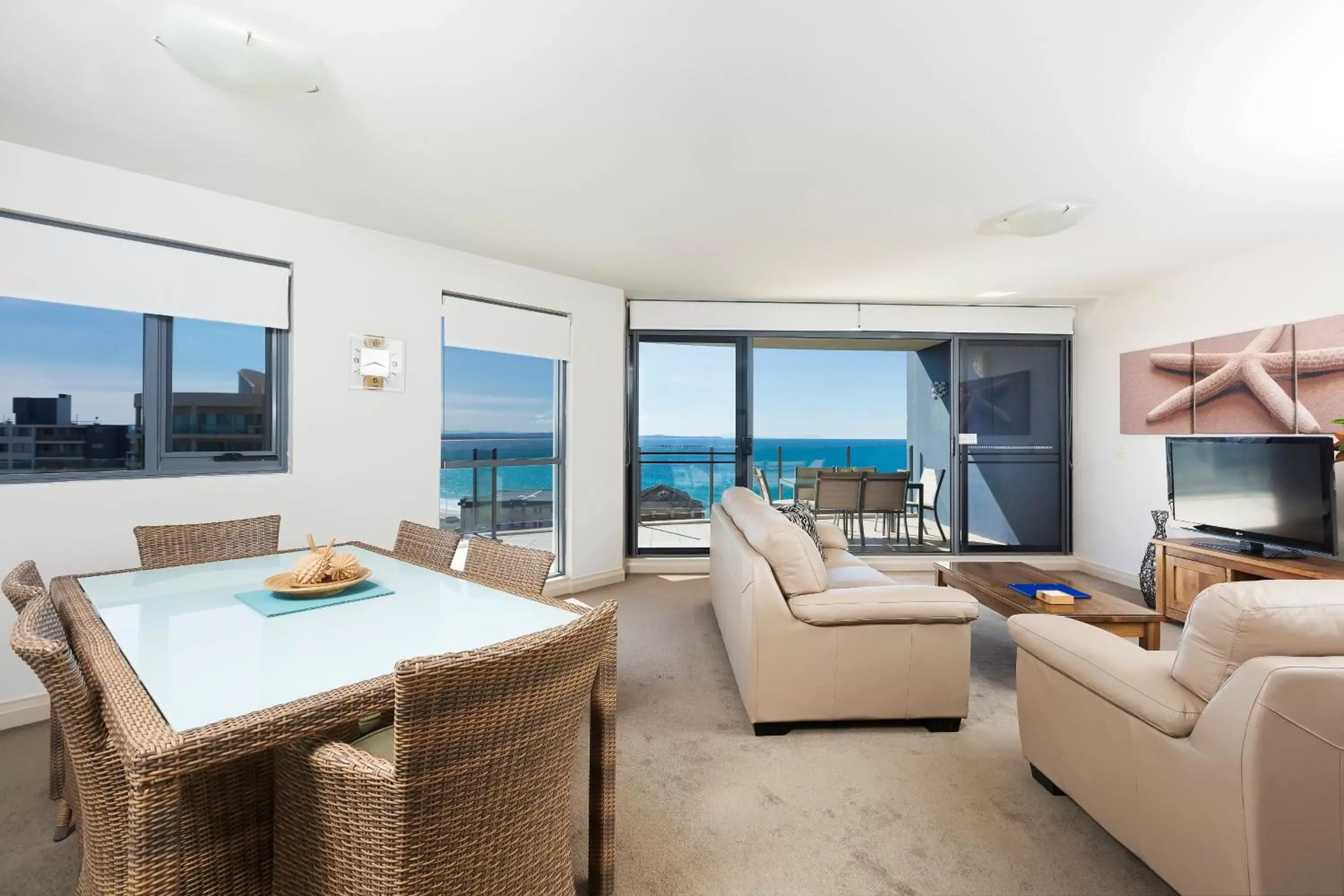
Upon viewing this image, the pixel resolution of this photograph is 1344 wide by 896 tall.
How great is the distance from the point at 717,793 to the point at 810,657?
64 centimetres

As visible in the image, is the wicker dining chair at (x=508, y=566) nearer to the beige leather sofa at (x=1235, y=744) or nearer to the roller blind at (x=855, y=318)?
the beige leather sofa at (x=1235, y=744)

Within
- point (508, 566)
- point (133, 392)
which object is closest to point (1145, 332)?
point (508, 566)

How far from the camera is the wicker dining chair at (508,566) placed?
191 centimetres

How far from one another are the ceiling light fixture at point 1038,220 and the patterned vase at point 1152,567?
91.3 inches

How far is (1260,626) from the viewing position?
1.33 metres

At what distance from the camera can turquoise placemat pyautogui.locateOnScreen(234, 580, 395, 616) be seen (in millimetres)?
1581

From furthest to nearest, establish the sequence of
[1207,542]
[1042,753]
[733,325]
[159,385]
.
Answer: [733,325] < [1207,542] < [159,385] < [1042,753]

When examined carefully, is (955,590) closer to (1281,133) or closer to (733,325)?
(1281,133)

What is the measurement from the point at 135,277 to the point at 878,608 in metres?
3.63

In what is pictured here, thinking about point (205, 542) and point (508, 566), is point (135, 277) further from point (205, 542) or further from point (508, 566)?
point (508, 566)

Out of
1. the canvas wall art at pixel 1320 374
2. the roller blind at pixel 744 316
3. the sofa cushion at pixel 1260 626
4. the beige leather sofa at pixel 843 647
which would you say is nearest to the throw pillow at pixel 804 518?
the beige leather sofa at pixel 843 647

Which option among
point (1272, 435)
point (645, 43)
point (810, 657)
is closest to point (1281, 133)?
point (1272, 435)

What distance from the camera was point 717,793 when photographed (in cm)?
204

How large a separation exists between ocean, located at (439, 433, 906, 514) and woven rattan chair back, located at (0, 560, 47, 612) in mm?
2331
